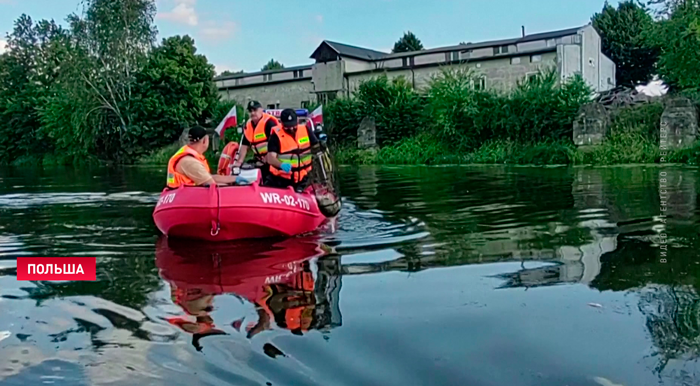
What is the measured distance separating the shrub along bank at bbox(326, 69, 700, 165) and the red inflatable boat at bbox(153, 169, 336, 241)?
54.9 feet

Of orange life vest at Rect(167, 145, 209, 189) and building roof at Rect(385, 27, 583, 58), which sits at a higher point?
building roof at Rect(385, 27, 583, 58)

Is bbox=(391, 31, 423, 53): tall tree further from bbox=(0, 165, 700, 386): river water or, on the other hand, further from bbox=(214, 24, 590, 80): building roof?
bbox=(0, 165, 700, 386): river water

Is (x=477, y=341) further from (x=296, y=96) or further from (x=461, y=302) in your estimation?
(x=296, y=96)

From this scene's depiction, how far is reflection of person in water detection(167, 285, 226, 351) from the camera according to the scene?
4.12 m

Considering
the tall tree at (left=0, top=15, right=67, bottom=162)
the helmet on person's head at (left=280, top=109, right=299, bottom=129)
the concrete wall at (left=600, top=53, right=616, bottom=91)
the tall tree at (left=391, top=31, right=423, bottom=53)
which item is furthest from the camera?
the tall tree at (left=391, top=31, right=423, bottom=53)

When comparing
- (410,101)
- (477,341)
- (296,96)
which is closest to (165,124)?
(296,96)

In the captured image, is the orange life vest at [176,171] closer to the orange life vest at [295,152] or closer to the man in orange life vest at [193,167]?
the man in orange life vest at [193,167]

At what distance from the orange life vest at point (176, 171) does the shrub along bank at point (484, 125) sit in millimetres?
17277

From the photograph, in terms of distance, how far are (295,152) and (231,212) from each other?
1581 mm

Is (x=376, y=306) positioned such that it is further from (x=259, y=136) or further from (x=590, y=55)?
(x=590, y=55)

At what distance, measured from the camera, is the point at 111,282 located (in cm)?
571

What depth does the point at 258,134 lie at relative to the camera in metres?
8.94
